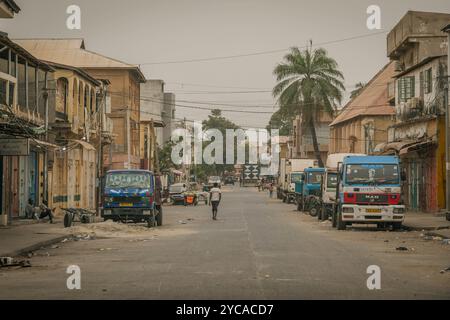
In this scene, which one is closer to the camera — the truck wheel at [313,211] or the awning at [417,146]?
the awning at [417,146]

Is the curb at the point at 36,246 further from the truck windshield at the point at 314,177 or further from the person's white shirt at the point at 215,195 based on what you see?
the truck windshield at the point at 314,177

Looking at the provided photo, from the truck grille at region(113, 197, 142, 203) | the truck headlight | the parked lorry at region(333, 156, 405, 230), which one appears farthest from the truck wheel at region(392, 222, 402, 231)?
the truck grille at region(113, 197, 142, 203)

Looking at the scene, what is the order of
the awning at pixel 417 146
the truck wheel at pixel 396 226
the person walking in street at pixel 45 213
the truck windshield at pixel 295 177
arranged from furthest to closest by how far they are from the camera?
1. the truck windshield at pixel 295 177
2. the awning at pixel 417 146
3. the person walking in street at pixel 45 213
4. the truck wheel at pixel 396 226

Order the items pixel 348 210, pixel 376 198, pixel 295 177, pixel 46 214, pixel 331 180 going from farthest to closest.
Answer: pixel 295 177 < pixel 331 180 < pixel 46 214 < pixel 348 210 < pixel 376 198

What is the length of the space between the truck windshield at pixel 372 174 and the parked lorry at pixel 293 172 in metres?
31.8

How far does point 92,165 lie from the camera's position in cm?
5478

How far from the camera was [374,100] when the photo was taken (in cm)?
6762

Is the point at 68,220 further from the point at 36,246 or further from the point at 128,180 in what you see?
the point at 36,246

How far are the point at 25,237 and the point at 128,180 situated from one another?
8.69 m

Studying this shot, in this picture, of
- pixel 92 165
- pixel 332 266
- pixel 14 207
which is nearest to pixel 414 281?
pixel 332 266

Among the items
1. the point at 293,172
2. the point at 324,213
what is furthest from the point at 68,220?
the point at 293,172

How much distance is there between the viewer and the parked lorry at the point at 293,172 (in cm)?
6356

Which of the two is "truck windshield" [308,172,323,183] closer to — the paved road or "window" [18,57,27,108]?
"window" [18,57,27,108]

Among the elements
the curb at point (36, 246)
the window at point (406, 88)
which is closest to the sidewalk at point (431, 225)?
the window at point (406, 88)
